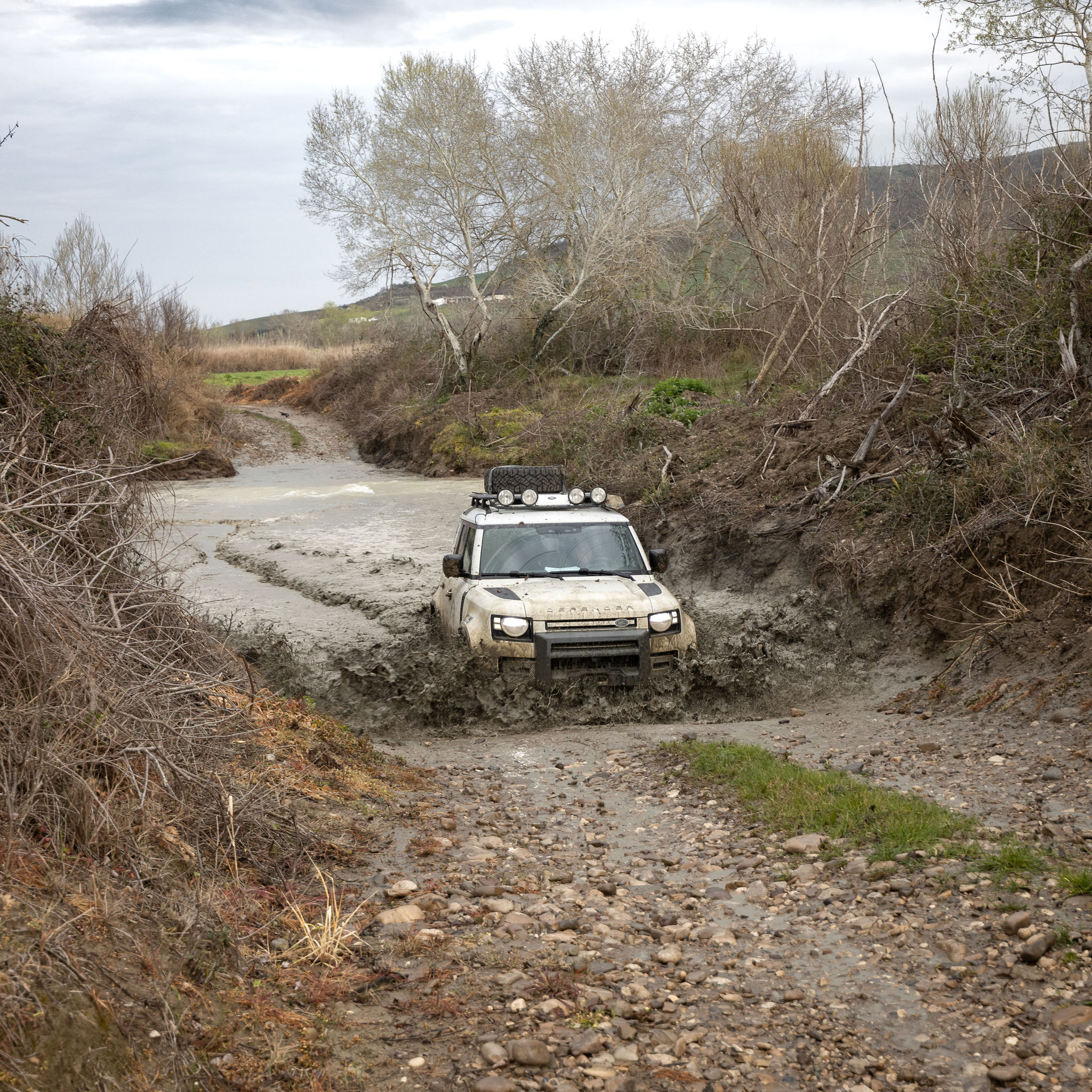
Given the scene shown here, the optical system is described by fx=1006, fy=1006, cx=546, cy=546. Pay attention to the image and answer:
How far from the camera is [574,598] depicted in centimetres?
870

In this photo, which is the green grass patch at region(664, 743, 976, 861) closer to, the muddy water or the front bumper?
the front bumper

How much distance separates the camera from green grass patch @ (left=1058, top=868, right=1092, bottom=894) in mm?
4305

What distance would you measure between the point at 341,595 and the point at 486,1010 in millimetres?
11536

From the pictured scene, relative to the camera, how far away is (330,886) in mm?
4809

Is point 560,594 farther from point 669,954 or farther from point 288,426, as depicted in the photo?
point 288,426

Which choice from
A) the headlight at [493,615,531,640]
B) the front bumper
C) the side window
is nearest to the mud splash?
the front bumper

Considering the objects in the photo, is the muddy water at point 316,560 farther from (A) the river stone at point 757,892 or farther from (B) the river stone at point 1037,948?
(B) the river stone at point 1037,948

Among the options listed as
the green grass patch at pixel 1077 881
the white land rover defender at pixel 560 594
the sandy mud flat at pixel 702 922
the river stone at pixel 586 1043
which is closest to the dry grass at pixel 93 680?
the sandy mud flat at pixel 702 922

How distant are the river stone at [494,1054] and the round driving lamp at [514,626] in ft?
16.3

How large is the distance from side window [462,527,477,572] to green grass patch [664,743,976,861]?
3.53 m

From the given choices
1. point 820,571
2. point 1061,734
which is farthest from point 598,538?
point 1061,734

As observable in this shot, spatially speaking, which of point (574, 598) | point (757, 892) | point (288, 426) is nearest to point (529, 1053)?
point (757, 892)

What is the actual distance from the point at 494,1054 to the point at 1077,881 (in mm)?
2640

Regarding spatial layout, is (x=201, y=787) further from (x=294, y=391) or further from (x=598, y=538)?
(x=294, y=391)
